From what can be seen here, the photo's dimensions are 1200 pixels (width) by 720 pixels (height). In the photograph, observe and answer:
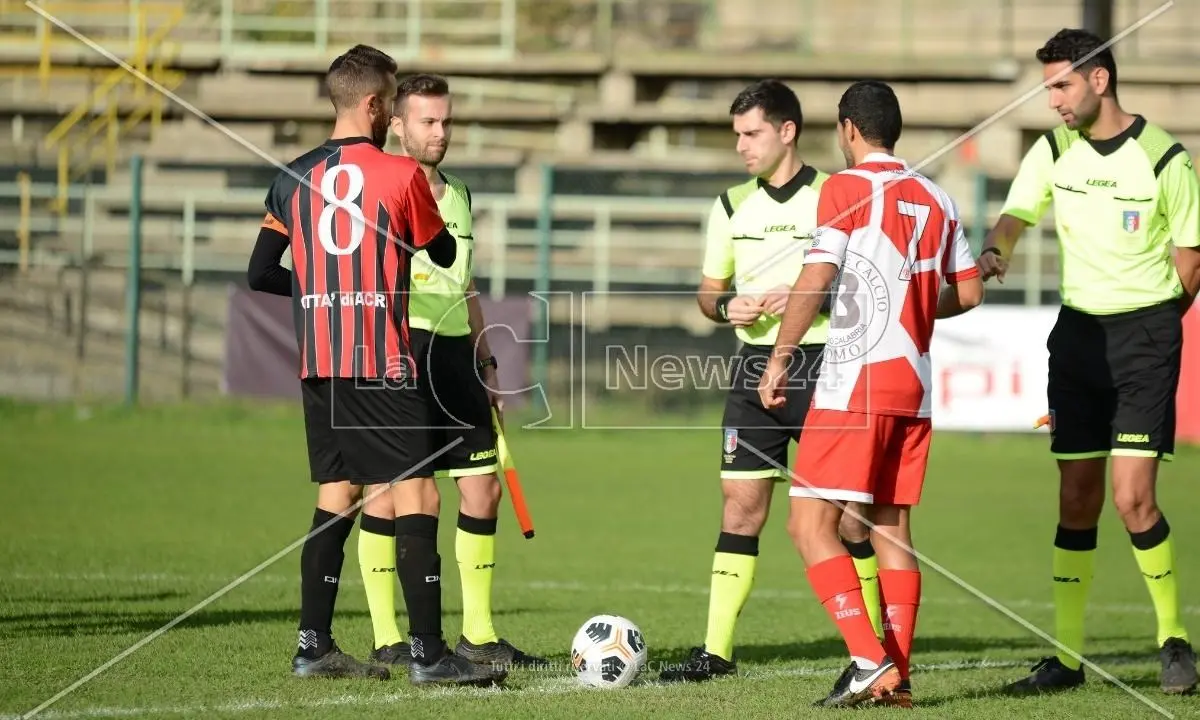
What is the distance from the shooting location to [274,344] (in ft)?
60.2

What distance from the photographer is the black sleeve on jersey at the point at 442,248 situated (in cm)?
588

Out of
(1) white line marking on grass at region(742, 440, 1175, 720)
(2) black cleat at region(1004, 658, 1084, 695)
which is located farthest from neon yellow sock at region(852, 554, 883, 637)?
(2) black cleat at region(1004, 658, 1084, 695)

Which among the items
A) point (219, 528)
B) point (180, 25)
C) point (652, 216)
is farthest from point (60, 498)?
point (180, 25)

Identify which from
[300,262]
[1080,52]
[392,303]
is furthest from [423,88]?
[1080,52]

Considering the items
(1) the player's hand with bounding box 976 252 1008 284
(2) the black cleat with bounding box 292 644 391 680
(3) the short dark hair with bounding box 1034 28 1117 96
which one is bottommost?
(2) the black cleat with bounding box 292 644 391 680

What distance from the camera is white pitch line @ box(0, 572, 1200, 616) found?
8539 millimetres

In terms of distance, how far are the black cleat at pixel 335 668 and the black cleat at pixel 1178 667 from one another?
124 inches

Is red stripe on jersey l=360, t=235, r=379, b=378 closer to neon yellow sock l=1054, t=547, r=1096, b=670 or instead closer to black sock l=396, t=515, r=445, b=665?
black sock l=396, t=515, r=445, b=665

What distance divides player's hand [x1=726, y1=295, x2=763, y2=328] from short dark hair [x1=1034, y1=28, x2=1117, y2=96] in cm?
165

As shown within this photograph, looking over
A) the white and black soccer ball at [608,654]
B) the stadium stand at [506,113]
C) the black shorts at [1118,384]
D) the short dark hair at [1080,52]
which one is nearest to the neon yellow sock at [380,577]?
the white and black soccer ball at [608,654]

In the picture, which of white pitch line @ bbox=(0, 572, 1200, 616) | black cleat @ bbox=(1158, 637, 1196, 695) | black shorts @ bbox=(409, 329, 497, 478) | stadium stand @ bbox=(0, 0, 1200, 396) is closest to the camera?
black cleat @ bbox=(1158, 637, 1196, 695)

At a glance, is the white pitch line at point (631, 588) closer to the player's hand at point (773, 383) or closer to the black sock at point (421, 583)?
the black sock at point (421, 583)

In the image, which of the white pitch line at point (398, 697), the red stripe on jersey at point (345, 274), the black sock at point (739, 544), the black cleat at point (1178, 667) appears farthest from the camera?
the black sock at point (739, 544)

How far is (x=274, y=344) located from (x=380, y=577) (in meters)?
12.4
